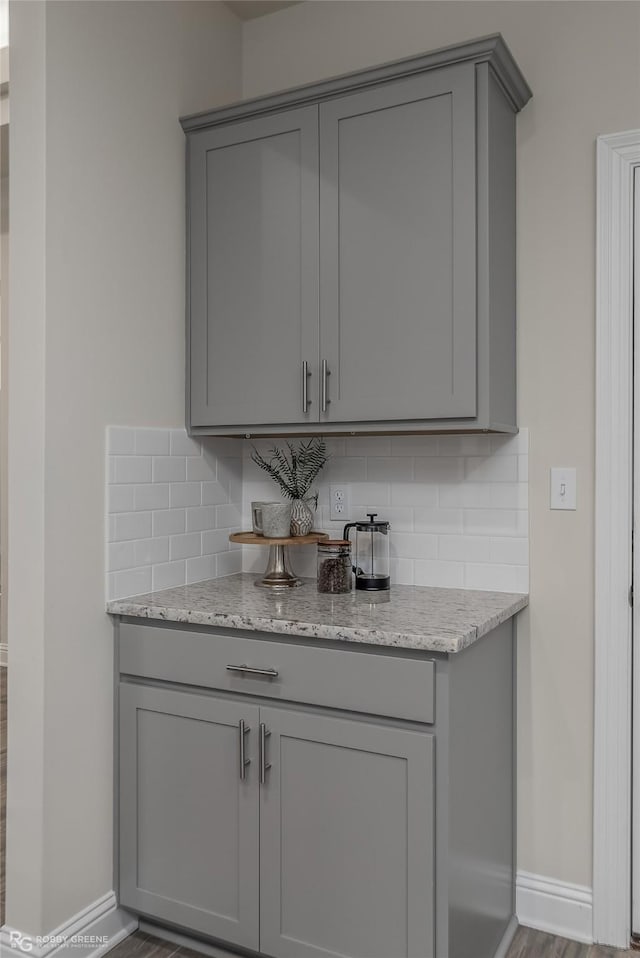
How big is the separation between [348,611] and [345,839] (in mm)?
536

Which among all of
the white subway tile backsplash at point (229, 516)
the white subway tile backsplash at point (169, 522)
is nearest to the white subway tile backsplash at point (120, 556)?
the white subway tile backsplash at point (169, 522)

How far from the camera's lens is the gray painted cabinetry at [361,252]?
1943 mm

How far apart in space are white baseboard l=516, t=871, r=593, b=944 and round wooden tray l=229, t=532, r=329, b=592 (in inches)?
43.0

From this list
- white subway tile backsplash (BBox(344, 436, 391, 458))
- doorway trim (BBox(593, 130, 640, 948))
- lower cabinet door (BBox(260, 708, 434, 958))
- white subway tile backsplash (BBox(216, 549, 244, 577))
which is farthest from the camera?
white subway tile backsplash (BBox(216, 549, 244, 577))

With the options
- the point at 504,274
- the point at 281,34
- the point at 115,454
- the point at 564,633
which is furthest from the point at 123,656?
the point at 281,34

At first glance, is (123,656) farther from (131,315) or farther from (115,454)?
(131,315)

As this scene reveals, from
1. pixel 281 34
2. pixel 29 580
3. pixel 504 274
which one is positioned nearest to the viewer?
pixel 29 580

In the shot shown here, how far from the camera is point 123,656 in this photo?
81.8 inches

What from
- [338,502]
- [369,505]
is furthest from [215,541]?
[369,505]

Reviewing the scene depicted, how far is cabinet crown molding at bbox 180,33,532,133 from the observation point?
1910 mm

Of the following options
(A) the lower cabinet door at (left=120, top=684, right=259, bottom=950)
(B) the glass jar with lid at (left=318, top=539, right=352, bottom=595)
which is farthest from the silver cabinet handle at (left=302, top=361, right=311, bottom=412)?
(A) the lower cabinet door at (left=120, top=684, right=259, bottom=950)

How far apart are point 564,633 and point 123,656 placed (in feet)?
4.10

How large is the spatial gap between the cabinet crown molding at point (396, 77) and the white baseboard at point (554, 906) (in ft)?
7.32
